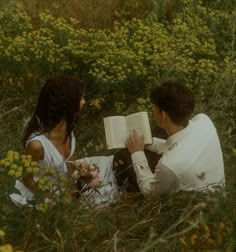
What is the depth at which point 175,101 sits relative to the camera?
4016 millimetres

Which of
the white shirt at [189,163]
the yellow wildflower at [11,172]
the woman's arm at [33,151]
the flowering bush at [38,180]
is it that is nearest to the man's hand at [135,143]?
the white shirt at [189,163]

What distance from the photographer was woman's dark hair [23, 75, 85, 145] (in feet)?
13.3

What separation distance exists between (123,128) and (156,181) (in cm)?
60

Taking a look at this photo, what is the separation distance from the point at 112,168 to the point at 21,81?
1376 mm

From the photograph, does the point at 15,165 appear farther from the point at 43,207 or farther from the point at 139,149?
the point at 139,149

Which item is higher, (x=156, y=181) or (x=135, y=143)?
(x=135, y=143)

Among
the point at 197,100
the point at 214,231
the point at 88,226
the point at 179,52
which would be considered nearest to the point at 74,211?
the point at 88,226

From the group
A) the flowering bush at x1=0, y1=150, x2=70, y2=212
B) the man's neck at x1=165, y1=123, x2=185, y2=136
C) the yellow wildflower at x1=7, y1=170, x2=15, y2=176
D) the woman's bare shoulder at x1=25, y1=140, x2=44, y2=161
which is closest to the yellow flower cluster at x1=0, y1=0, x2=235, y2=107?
the man's neck at x1=165, y1=123, x2=185, y2=136

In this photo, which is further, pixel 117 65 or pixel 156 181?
pixel 117 65

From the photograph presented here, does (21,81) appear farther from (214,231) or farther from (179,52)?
(214,231)

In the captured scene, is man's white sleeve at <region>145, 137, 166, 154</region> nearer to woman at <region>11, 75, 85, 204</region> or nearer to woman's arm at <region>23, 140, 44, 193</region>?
woman at <region>11, 75, 85, 204</region>

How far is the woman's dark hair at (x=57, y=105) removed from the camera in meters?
4.06

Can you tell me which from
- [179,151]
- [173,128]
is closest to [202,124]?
[173,128]

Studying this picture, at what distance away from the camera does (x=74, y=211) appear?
311 centimetres
